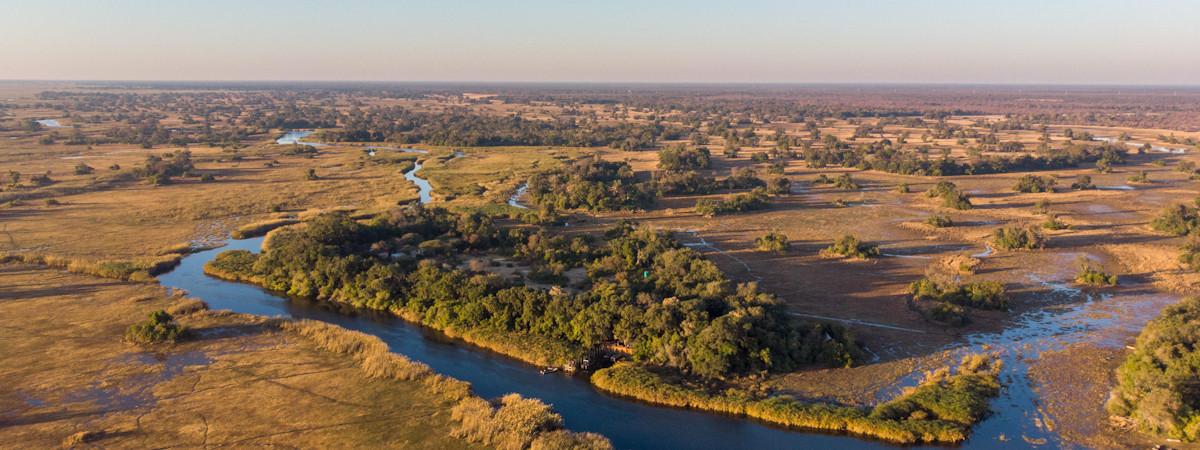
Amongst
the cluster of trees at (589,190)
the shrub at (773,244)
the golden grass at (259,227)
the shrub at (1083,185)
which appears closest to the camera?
the shrub at (773,244)

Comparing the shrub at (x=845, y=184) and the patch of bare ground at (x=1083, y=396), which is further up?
the shrub at (x=845, y=184)

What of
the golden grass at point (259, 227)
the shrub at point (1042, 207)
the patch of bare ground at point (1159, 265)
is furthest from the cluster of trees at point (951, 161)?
the golden grass at point (259, 227)

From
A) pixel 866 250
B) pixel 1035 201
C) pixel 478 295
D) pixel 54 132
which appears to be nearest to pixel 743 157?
pixel 1035 201

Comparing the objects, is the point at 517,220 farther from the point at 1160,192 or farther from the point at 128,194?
the point at 1160,192

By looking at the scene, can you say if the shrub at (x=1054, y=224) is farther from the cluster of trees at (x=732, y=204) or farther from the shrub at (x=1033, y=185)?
the cluster of trees at (x=732, y=204)

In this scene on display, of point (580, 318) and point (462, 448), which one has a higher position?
point (580, 318)

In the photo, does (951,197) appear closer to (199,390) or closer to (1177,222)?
(1177,222)
